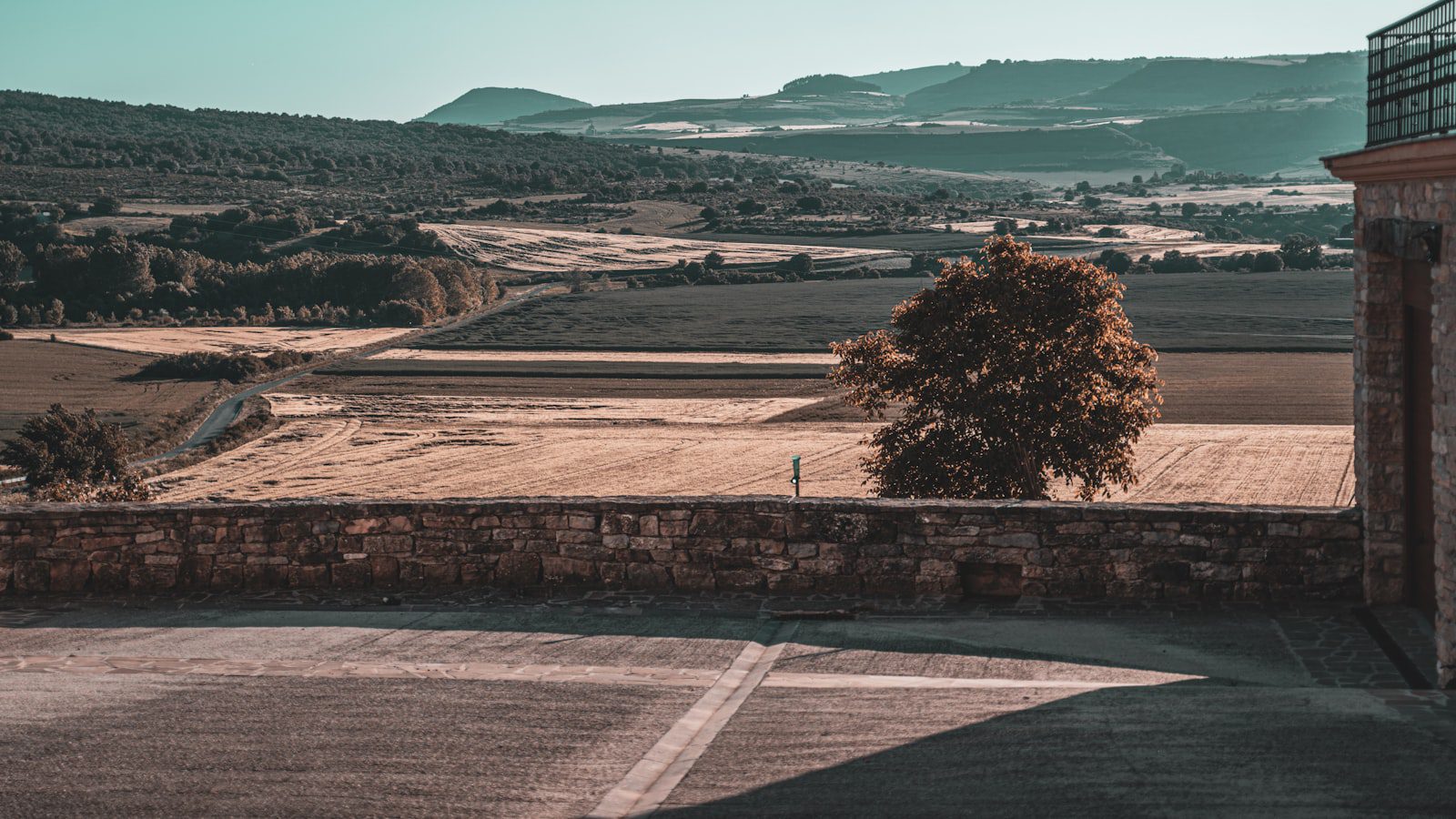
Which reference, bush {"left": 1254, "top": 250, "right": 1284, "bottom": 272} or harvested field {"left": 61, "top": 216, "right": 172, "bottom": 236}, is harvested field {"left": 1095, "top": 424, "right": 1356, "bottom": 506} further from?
harvested field {"left": 61, "top": 216, "right": 172, "bottom": 236}

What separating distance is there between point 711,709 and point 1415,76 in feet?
22.4

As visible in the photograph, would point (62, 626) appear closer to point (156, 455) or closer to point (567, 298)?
point (156, 455)

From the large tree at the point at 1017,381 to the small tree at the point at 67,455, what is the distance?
2522cm

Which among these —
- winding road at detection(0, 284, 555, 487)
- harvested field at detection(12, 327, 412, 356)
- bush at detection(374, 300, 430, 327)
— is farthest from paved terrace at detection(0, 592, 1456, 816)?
bush at detection(374, 300, 430, 327)

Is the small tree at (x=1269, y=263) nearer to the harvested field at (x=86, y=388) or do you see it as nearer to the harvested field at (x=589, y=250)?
the harvested field at (x=589, y=250)

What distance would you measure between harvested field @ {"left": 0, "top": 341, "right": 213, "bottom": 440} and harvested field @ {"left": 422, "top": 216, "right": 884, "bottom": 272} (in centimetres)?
4448

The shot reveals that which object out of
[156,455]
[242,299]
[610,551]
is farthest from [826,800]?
[242,299]

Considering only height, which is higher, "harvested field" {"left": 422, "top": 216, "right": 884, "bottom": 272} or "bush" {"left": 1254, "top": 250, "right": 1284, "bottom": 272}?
"harvested field" {"left": 422, "top": 216, "right": 884, "bottom": 272}

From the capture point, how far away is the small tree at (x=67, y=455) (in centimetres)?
4434

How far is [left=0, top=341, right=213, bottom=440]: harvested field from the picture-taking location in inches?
2365

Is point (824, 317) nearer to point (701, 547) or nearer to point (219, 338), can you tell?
point (219, 338)

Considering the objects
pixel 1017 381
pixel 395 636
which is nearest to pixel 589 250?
pixel 1017 381

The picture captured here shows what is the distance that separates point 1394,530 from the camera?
1154cm

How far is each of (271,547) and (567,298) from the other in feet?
288
